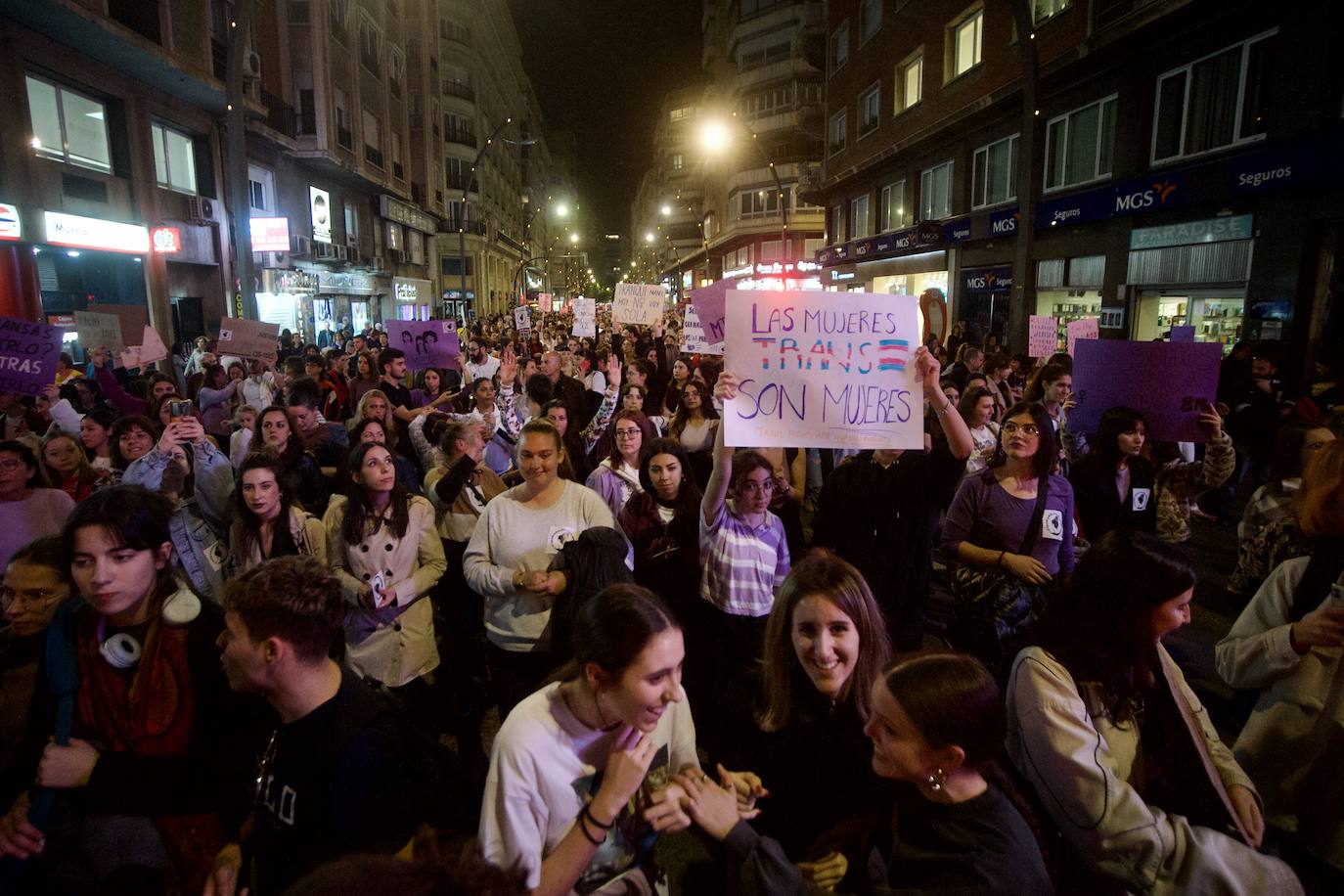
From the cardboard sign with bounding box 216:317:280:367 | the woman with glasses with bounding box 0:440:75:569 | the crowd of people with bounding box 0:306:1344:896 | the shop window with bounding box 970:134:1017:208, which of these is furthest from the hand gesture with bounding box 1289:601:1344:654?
the shop window with bounding box 970:134:1017:208

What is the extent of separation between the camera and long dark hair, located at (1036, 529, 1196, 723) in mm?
2242

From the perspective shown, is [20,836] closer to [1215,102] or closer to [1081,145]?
[1215,102]

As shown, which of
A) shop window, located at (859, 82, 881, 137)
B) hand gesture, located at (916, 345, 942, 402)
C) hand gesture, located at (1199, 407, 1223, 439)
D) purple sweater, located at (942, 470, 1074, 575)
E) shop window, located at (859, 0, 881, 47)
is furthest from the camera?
shop window, located at (859, 82, 881, 137)

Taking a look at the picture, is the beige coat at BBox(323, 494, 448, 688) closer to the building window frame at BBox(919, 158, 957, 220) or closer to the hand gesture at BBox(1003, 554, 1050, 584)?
the hand gesture at BBox(1003, 554, 1050, 584)

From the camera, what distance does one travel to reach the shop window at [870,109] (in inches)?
1070

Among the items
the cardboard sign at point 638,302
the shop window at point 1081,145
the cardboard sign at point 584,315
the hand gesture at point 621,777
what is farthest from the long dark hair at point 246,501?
the shop window at point 1081,145

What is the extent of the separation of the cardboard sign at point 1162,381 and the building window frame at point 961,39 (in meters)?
18.8

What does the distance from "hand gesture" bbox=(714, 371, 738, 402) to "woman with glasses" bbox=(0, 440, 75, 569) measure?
3.66 metres

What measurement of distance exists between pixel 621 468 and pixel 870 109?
28.3 m

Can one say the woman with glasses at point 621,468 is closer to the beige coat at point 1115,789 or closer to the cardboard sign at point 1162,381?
the beige coat at point 1115,789

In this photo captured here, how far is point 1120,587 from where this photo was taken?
7.48ft

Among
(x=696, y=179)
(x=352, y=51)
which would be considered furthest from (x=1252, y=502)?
(x=696, y=179)

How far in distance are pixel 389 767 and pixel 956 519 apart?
3.10 m

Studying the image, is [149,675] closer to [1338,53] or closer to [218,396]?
[218,396]
